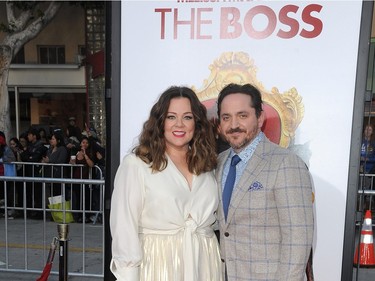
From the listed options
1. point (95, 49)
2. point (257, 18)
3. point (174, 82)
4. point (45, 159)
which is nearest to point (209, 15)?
point (257, 18)

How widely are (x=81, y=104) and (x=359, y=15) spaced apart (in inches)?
448

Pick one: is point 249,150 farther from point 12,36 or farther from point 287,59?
point 12,36

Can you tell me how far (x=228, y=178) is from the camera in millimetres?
2049

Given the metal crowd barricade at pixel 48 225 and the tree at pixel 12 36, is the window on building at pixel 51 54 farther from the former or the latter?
the metal crowd barricade at pixel 48 225

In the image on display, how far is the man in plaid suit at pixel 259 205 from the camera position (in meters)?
1.80

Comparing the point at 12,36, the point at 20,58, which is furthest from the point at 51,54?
the point at 12,36

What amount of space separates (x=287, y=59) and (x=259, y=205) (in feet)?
2.81

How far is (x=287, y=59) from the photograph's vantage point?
7.27 feet

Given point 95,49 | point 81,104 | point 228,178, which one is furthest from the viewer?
point 81,104

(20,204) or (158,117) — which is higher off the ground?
(158,117)

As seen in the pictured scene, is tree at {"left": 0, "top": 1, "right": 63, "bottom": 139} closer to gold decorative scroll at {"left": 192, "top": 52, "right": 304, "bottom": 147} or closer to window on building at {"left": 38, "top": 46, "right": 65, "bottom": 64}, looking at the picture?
window on building at {"left": 38, "top": 46, "right": 65, "bottom": 64}

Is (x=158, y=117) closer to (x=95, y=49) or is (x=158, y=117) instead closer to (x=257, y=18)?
(x=257, y=18)

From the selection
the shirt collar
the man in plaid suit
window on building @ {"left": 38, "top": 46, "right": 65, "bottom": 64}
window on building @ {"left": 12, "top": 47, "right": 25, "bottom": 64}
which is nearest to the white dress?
the man in plaid suit

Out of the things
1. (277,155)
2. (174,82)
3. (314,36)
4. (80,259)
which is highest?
(314,36)
